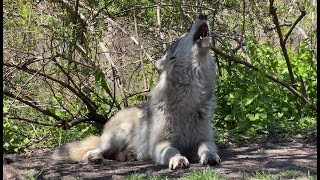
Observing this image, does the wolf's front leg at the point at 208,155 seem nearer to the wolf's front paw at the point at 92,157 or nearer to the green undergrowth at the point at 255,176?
the green undergrowth at the point at 255,176

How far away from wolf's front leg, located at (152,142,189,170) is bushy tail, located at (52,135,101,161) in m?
1.12

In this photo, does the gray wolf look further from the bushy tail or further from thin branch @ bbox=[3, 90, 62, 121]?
thin branch @ bbox=[3, 90, 62, 121]

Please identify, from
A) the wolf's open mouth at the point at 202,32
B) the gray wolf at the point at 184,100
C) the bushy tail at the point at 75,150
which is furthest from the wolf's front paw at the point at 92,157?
the wolf's open mouth at the point at 202,32

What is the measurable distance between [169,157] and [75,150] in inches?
65.4

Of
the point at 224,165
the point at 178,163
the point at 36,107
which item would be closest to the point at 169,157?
the point at 178,163

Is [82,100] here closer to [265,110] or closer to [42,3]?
[42,3]

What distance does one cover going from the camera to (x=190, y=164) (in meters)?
5.82

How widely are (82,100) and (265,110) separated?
2.82m

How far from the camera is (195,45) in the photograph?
21.3 feet

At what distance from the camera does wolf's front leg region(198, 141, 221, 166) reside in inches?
222

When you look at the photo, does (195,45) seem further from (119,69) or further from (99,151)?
(119,69)

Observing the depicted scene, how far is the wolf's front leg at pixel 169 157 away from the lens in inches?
217

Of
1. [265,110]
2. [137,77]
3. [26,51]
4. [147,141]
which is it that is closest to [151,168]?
[147,141]

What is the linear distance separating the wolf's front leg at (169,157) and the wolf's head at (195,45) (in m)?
1.03
